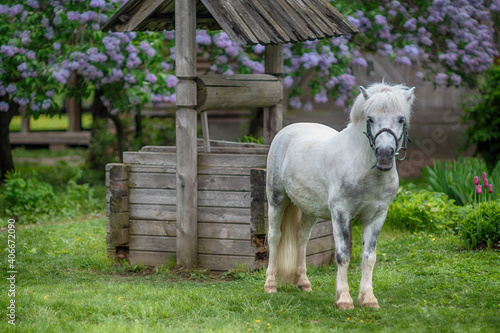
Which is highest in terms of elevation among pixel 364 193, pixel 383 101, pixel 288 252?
pixel 383 101

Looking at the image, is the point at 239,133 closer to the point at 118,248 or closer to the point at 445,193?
the point at 445,193

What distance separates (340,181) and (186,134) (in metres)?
2.21

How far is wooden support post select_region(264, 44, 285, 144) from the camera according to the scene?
774 cm

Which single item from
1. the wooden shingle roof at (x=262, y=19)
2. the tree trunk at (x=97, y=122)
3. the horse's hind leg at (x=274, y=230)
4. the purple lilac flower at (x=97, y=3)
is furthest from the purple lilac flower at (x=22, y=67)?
the horse's hind leg at (x=274, y=230)

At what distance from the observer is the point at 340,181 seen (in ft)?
16.1

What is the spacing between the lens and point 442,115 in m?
14.5

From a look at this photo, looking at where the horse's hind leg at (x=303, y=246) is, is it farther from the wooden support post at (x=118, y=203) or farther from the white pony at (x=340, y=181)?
the wooden support post at (x=118, y=203)

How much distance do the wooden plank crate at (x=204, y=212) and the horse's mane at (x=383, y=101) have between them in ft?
5.75

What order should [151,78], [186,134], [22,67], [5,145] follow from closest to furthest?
[186,134] → [22,67] → [151,78] → [5,145]

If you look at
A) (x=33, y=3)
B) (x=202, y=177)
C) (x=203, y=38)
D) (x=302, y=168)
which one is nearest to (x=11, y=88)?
(x=33, y=3)

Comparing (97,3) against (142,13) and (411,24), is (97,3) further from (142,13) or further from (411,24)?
(411,24)

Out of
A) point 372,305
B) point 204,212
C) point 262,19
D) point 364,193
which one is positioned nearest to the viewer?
point 364,193

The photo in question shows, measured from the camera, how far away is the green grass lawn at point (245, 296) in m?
4.57

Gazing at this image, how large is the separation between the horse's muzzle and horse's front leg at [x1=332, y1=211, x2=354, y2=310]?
0.60 m
